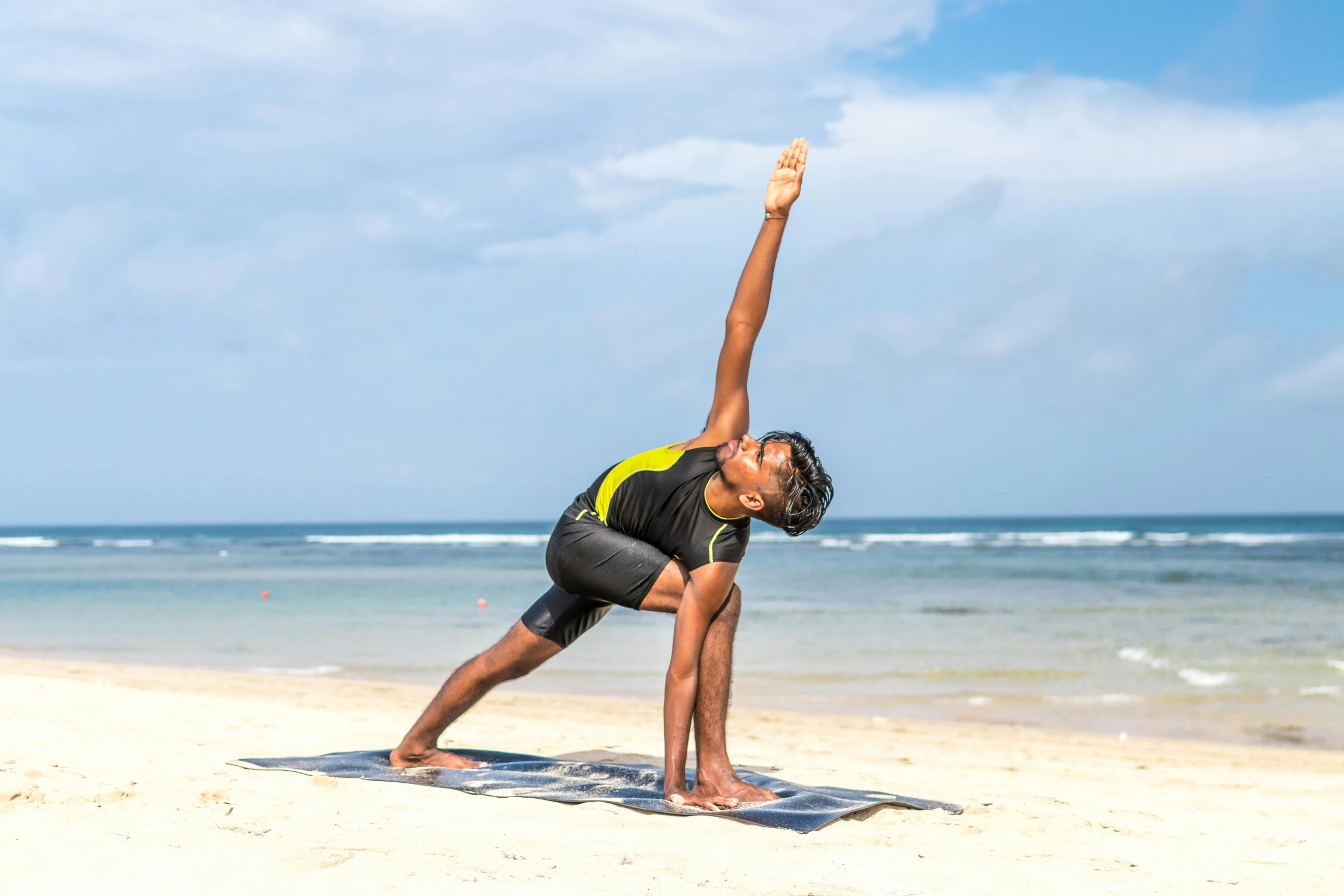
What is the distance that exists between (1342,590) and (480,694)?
19738 mm

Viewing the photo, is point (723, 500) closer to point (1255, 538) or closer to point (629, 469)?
point (629, 469)

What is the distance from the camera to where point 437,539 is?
223ft

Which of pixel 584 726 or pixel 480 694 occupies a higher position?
pixel 480 694

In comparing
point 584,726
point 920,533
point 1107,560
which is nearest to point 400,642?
point 584,726

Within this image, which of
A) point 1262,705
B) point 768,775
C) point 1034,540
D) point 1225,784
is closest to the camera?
point 768,775

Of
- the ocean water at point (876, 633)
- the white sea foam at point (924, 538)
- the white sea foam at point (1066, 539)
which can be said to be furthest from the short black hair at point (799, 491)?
the white sea foam at point (924, 538)

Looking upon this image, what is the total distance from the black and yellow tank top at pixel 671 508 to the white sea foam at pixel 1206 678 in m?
7.30

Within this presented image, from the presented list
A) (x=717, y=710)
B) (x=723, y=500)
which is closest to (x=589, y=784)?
(x=717, y=710)

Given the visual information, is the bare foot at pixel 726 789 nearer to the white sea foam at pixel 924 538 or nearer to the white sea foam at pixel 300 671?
the white sea foam at pixel 300 671

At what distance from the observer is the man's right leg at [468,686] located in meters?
4.47

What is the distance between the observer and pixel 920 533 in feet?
220

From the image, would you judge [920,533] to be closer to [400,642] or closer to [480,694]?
[400,642]

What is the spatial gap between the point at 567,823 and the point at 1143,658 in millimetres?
9184

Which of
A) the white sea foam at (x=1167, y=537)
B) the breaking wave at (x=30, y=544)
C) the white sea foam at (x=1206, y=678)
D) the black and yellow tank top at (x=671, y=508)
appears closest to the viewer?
the black and yellow tank top at (x=671, y=508)
